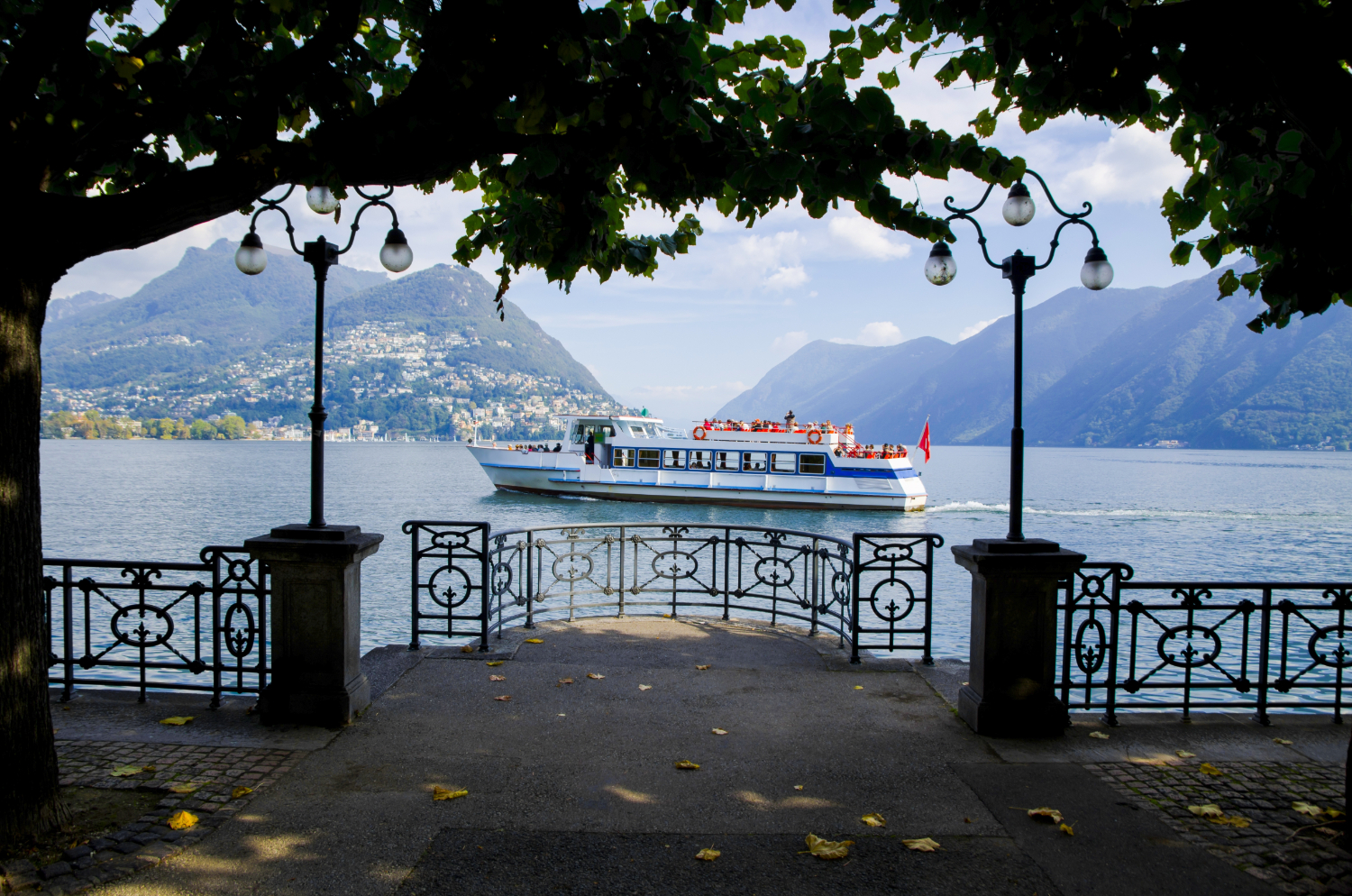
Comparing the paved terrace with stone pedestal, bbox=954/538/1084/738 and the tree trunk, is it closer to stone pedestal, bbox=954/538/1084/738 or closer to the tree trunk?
stone pedestal, bbox=954/538/1084/738

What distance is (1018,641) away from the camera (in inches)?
203

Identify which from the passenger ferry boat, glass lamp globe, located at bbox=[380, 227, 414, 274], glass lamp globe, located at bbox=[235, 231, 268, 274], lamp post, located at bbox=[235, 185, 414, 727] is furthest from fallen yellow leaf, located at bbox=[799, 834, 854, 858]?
the passenger ferry boat

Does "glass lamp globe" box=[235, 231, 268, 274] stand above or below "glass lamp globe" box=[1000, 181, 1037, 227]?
below

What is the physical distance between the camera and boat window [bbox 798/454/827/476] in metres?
39.7

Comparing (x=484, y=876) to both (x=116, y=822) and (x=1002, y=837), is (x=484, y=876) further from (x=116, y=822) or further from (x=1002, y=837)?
(x=1002, y=837)

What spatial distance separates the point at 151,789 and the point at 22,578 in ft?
4.53

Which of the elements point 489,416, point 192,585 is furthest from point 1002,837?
point 489,416

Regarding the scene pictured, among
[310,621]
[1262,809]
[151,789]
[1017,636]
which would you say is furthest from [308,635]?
[1262,809]

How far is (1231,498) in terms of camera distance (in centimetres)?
5575

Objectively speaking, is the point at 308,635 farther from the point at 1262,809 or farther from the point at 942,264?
the point at 1262,809

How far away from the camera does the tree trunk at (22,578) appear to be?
11.3 ft

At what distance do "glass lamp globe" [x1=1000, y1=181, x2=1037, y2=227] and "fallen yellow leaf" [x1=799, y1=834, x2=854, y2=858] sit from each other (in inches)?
179

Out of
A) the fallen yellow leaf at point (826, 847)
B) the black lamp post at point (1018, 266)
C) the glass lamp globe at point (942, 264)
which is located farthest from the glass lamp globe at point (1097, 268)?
the fallen yellow leaf at point (826, 847)

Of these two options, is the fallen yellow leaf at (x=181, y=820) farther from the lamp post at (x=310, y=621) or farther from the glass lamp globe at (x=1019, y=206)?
the glass lamp globe at (x=1019, y=206)
